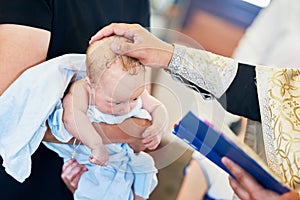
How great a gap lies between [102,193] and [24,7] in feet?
1.03

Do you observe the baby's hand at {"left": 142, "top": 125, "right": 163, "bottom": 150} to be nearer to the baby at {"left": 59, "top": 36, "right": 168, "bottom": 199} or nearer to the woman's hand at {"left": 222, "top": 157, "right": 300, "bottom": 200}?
the baby at {"left": 59, "top": 36, "right": 168, "bottom": 199}

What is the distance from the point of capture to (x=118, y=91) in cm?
59

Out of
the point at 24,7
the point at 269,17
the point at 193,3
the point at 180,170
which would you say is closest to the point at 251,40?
the point at 269,17

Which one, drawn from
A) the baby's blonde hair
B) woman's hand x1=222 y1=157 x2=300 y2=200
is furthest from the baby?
woman's hand x1=222 y1=157 x2=300 y2=200

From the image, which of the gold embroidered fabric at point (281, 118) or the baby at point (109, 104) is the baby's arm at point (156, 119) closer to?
Result: the baby at point (109, 104)

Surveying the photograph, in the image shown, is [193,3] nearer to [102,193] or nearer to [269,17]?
[269,17]

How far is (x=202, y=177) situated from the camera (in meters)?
0.92

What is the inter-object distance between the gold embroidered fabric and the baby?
173 millimetres

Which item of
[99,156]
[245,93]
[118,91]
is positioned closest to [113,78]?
[118,91]

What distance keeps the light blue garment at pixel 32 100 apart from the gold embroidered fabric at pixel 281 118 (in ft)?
0.97

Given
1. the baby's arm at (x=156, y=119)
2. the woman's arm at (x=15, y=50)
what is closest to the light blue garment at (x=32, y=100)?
the woman's arm at (x=15, y=50)

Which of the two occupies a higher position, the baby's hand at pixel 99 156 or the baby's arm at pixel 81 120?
the baby's arm at pixel 81 120

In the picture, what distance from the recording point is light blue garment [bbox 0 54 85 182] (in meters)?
0.66

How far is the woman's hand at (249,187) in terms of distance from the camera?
0.54 metres
